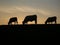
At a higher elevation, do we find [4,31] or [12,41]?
[4,31]

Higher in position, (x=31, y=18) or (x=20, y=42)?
(x=31, y=18)

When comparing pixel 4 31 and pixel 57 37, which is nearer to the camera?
pixel 57 37

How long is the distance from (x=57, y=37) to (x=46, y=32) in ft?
0.44

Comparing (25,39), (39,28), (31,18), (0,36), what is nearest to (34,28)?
(39,28)

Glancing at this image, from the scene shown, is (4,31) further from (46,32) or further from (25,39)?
(46,32)

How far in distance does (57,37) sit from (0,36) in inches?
26.5

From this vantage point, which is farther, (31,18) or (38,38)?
(31,18)

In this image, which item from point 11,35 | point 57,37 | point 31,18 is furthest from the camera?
point 31,18

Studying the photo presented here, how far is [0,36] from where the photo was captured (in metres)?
1.73

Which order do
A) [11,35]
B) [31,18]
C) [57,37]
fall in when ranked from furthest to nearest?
[31,18], [11,35], [57,37]

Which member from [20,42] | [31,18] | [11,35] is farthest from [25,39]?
[31,18]

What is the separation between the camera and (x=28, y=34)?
1.67 m

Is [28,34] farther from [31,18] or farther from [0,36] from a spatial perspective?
[31,18]

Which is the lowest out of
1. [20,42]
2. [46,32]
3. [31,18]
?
[20,42]
